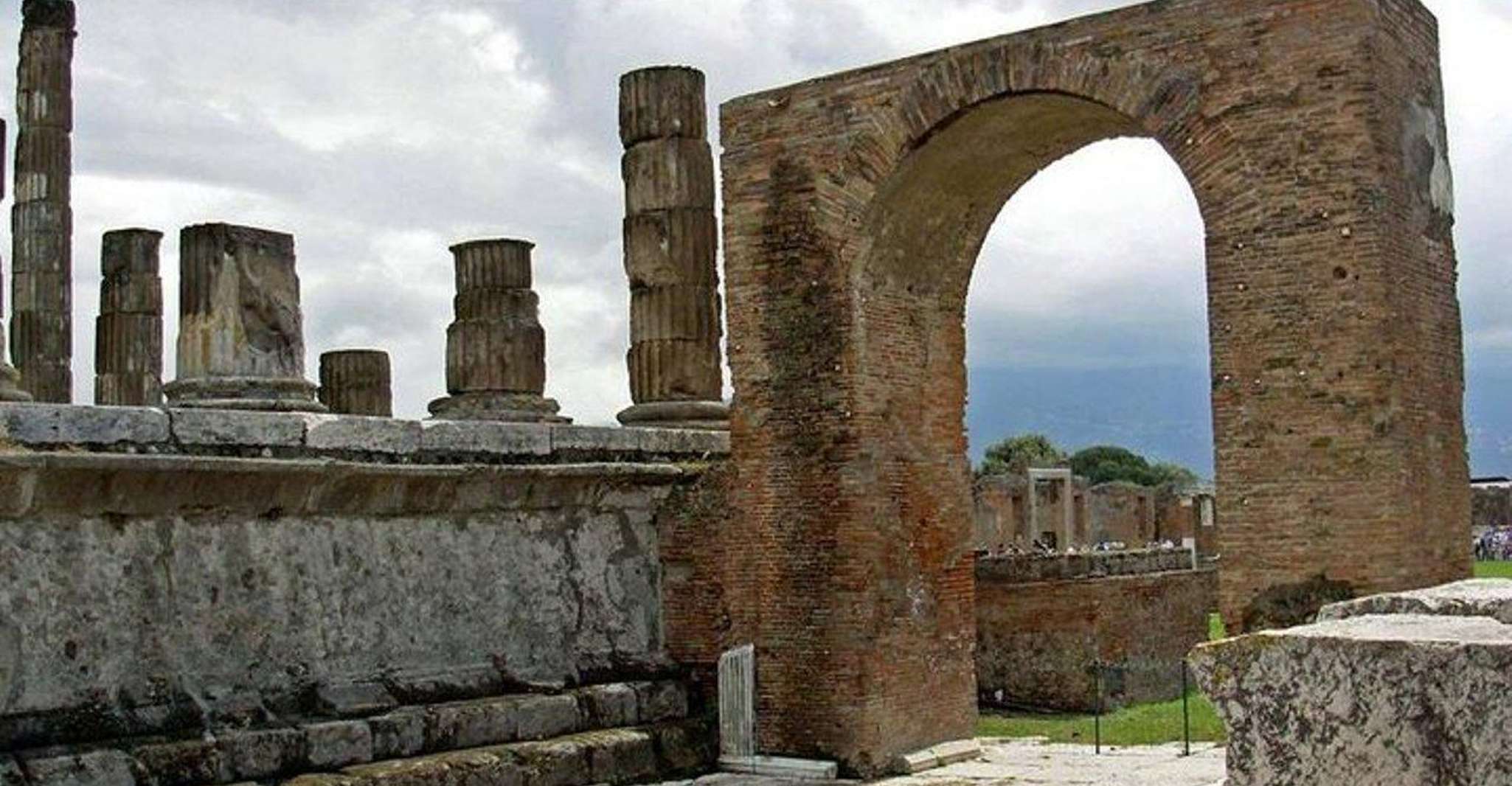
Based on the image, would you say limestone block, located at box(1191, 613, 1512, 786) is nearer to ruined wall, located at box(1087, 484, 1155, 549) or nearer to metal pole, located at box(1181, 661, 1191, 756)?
metal pole, located at box(1181, 661, 1191, 756)

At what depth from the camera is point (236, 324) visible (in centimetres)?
1172

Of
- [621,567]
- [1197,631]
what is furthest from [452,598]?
[1197,631]

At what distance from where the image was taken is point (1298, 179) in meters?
9.98

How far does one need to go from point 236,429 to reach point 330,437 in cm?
67

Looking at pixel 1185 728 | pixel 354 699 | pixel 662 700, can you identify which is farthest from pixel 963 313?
pixel 354 699

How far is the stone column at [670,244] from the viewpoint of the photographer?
1405cm

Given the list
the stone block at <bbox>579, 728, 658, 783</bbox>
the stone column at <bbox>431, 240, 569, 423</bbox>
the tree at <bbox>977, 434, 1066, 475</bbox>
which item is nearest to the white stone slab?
the stone block at <bbox>579, 728, 658, 783</bbox>

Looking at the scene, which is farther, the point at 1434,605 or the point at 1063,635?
the point at 1063,635

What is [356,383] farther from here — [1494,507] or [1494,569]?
[1494,507]

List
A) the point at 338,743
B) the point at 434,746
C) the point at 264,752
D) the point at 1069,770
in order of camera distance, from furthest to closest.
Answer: the point at 1069,770
the point at 434,746
the point at 338,743
the point at 264,752

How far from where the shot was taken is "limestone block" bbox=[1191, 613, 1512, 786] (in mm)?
3334

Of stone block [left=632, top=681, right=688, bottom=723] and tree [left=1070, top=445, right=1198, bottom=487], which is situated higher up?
tree [left=1070, top=445, right=1198, bottom=487]

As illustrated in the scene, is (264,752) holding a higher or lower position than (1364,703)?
lower

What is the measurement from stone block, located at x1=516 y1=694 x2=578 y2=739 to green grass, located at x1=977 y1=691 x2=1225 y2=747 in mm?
4108
